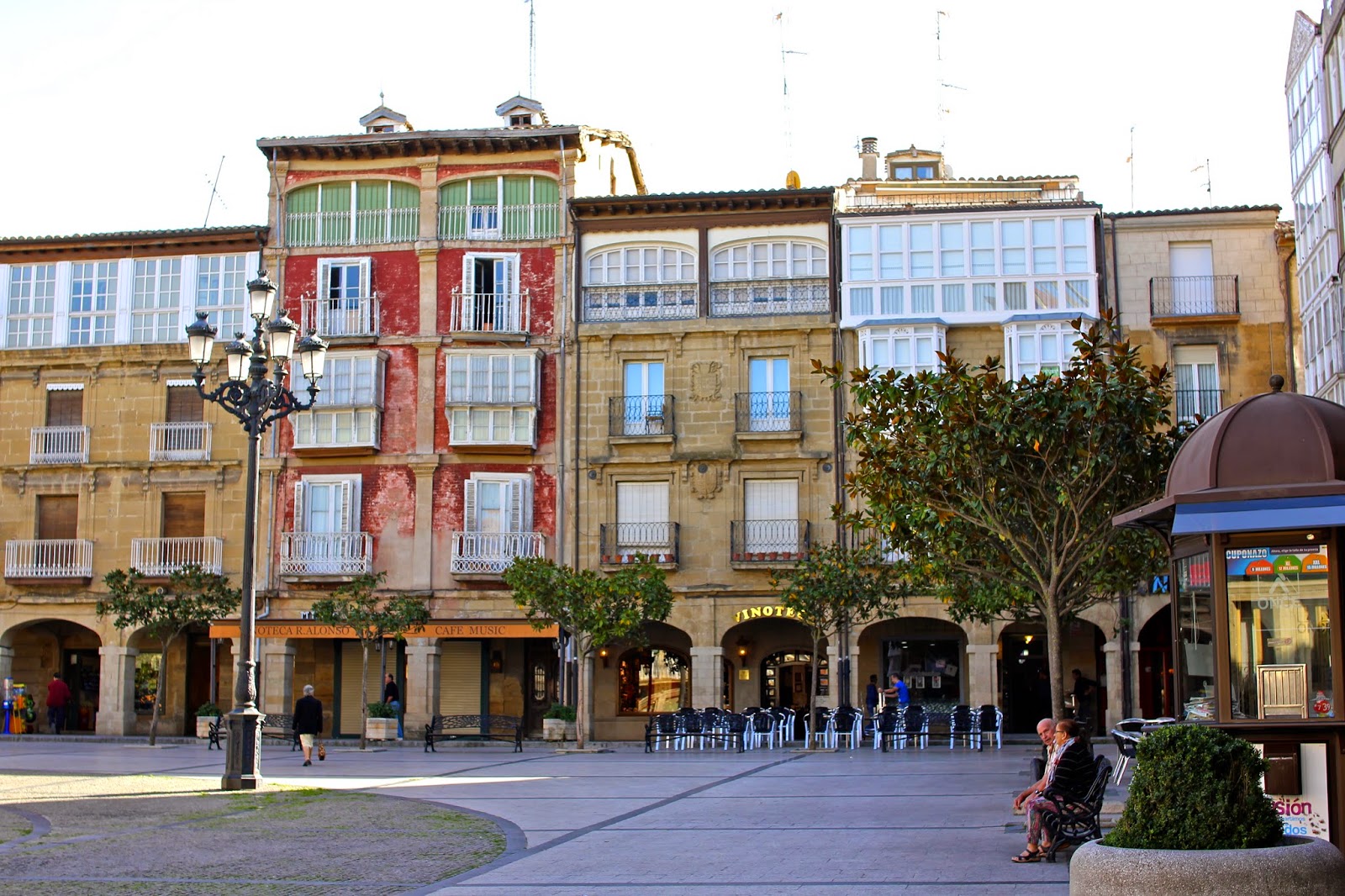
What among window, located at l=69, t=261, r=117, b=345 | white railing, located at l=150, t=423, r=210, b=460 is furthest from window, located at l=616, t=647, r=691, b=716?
window, located at l=69, t=261, r=117, b=345

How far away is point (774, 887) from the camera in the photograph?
11.6m

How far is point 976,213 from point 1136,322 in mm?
4620

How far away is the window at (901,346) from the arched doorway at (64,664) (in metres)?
Result: 22.1

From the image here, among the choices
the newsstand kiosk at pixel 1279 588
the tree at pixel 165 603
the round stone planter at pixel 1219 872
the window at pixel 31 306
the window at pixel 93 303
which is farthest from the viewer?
the window at pixel 31 306

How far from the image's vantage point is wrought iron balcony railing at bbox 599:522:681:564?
121 ft

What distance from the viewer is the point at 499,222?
Result: 39312mm

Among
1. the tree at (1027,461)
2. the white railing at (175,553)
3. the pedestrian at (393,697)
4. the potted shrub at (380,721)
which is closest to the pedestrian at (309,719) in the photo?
the potted shrub at (380,721)

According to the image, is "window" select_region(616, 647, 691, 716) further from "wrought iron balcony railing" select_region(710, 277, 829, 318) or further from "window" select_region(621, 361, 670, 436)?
"wrought iron balcony railing" select_region(710, 277, 829, 318)

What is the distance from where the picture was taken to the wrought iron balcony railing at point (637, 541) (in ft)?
121

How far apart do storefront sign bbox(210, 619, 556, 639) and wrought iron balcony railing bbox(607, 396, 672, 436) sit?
518 cm

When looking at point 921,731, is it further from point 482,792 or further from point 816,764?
point 482,792

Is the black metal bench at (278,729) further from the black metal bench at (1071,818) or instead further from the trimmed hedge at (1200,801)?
the trimmed hedge at (1200,801)

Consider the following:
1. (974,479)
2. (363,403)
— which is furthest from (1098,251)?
(974,479)

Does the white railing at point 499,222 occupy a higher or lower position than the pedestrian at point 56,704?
higher
